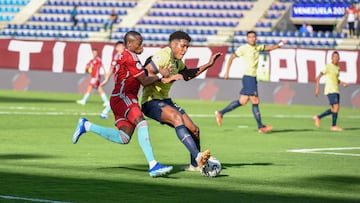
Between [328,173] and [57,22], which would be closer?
[328,173]

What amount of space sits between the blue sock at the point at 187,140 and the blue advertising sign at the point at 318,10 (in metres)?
37.1

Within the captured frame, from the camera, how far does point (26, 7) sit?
5981 centimetres

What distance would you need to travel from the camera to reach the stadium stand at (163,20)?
4962cm

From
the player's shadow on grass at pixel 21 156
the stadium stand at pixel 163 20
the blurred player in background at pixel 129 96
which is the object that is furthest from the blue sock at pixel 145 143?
the stadium stand at pixel 163 20

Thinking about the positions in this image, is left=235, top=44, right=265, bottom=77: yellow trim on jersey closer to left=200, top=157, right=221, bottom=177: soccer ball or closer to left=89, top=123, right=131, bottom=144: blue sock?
left=89, top=123, right=131, bottom=144: blue sock

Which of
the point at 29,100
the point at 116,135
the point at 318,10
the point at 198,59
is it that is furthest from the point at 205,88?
the point at 116,135

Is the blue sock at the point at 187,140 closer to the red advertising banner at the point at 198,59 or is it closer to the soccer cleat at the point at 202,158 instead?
the soccer cleat at the point at 202,158

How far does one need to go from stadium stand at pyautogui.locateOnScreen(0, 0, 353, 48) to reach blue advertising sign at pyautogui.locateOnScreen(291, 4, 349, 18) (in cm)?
53

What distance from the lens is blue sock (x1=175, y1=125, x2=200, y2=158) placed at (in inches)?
547

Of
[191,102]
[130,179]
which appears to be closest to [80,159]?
[130,179]

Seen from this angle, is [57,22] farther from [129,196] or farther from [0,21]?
[129,196]

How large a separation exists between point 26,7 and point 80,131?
46381 mm

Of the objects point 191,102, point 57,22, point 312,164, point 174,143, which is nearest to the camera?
point 312,164

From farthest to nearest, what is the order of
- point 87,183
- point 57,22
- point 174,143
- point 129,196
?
point 57,22 → point 174,143 → point 87,183 → point 129,196
